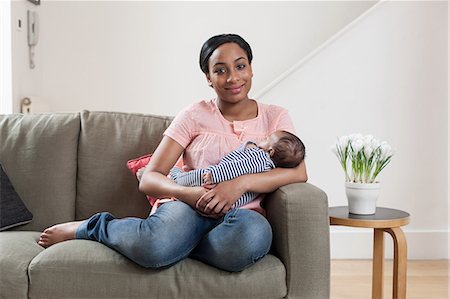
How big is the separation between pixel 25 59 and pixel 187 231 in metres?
2.36

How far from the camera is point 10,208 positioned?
8.25ft

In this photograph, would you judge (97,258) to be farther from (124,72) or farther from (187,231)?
(124,72)

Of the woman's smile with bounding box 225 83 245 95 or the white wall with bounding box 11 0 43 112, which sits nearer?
the woman's smile with bounding box 225 83 245 95

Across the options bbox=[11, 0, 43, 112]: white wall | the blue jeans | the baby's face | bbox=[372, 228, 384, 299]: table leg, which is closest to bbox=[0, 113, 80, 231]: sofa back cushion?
the blue jeans

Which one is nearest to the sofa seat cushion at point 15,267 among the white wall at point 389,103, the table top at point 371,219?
the table top at point 371,219

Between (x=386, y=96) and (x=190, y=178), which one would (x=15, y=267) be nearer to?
(x=190, y=178)

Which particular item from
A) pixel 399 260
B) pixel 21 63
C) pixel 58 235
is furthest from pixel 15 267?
pixel 21 63

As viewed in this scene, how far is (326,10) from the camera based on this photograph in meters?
4.48

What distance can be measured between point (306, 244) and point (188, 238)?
0.38 metres

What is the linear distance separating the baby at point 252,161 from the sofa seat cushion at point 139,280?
0.99 ft

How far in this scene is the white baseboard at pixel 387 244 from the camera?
3.64 meters

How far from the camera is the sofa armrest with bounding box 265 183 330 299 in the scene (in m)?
2.04

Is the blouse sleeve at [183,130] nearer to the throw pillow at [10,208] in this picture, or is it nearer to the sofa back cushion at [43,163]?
the sofa back cushion at [43,163]

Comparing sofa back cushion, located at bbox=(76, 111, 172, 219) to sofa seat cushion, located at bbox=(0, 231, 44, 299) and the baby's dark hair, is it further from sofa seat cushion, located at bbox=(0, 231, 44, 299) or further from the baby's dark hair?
the baby's dark hair
